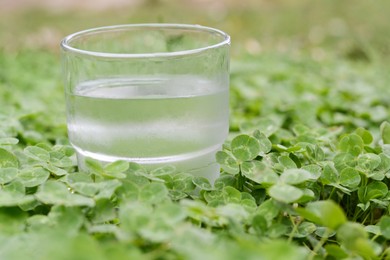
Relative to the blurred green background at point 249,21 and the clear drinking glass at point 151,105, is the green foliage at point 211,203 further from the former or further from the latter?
the blurred green background at point 249,21

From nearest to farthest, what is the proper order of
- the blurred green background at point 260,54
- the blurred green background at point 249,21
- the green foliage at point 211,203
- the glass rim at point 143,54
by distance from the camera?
the green foliage at point 211,203
the glass rim at point 143,54
the blurred green background at point 260,54
the blurred green background at point 249,21

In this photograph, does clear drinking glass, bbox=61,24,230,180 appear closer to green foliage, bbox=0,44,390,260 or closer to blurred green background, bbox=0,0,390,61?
green foliage, bbox=0,44,390,260

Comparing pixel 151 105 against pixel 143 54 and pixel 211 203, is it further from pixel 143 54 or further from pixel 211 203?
pixel 211 203

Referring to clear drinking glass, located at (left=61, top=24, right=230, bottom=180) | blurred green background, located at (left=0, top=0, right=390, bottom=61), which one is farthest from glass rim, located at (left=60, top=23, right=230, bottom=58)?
blurred green background, located at (left=0, top=0, right=390, bottom=61)

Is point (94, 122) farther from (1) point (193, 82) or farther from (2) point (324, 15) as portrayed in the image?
(2) point (324, 15)

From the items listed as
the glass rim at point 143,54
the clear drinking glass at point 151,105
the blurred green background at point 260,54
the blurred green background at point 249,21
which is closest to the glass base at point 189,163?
the clear drinking glass at point 151,105

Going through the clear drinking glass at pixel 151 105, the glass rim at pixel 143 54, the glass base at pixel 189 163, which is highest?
the glass rim at pixel 143 54
